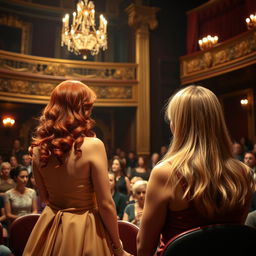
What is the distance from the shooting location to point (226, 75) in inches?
382

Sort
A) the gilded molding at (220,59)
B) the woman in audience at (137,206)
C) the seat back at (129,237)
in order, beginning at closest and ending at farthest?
the seat back at (129,237) < the woman in audience at (137,206) < the gilded molding at (220,59)

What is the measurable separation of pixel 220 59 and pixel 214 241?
354 inches

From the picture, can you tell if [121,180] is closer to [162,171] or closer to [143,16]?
[162,171]

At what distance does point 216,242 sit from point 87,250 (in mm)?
613

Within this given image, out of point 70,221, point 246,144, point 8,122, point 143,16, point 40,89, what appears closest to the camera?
point 70,221

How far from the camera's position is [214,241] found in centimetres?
108

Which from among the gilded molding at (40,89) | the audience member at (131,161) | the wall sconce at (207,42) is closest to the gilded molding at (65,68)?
the gilded molding at (40,89)

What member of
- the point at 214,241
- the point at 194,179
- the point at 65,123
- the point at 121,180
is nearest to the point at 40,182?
the point at 65,123

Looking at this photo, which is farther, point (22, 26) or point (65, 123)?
point (22, 26)

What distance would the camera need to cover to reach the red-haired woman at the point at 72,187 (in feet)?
4.94

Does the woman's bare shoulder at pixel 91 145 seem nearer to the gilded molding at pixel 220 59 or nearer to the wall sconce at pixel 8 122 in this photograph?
the gilded molding at pixel 220 59

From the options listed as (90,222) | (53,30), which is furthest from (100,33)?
(90,222)

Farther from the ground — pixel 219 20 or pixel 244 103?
pixel 219 20

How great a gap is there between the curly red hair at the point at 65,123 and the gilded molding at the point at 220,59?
24.9ft
